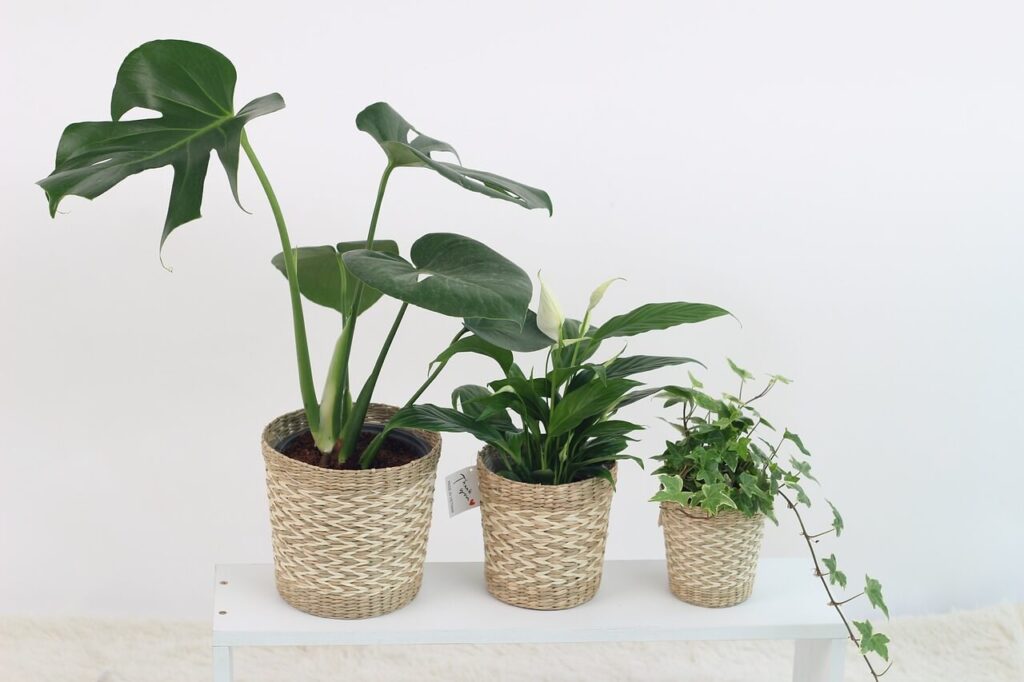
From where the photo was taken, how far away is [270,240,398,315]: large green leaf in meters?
1.58

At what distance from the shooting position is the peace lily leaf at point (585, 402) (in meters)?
1.42

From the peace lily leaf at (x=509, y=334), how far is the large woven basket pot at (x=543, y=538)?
18 cm

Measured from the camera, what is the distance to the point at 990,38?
2.19 metres

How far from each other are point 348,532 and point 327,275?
364mm

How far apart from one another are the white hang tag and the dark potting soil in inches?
2.0

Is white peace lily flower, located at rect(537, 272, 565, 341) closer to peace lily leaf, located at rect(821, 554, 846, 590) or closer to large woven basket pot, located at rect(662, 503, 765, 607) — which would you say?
large woven basket pot, located at rect(662, 503, 765, 607)

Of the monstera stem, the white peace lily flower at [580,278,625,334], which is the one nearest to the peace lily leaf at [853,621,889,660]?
the white peace lily flower at [580,278,625,334]

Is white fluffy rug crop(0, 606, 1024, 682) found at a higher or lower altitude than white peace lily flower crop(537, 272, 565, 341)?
lower

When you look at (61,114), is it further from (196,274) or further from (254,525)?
(254,525)

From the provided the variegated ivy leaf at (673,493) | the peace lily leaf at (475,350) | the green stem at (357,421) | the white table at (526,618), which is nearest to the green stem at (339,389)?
the green stem at (357,421)

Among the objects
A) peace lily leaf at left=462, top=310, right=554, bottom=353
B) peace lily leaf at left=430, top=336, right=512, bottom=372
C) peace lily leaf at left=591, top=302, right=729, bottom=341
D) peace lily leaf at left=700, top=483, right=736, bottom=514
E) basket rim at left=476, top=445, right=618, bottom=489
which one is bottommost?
peace lily leaf at left=700, top=483, right=736, bottom=514

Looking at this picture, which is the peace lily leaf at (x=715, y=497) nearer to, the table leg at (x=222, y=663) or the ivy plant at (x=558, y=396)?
the ivy plant at (x=558, y=396)

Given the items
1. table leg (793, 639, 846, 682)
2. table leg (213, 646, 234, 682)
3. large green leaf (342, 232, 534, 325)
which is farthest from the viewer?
table leg (793, 639, 846, 682)

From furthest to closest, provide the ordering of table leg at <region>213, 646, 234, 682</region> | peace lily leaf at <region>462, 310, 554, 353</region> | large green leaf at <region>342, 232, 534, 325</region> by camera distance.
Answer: table leg at <region>213, 646, 234, 682</region> < peace lily leaf at <region>462, 310, 554, 353</region> < large green leaf at <region>342, 232, 534, 325</region>
